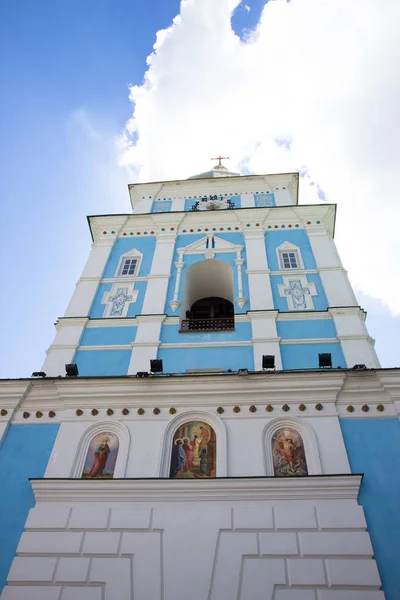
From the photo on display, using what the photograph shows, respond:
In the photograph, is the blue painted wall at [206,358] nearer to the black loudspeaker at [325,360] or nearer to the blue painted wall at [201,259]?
the blue painted wall at [201,259]

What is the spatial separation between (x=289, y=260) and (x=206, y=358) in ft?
16.4

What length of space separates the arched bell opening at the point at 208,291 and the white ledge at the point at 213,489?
21.1 ft

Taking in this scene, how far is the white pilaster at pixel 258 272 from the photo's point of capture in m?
13.3

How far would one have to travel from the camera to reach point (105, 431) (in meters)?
10.1

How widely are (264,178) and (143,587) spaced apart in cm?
1580

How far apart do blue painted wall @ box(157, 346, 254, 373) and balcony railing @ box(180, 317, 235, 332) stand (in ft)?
3.06

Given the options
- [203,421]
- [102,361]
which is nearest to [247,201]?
[102,361]

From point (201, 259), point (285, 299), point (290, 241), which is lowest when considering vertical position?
point (285, 299)

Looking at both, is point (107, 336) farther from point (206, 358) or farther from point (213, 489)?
point (213, 489)

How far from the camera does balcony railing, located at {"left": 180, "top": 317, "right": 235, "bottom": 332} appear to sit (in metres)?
12.9

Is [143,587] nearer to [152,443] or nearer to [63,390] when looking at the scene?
[152,443]

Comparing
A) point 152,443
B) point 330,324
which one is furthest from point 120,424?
point 330,324

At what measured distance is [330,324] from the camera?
12391 mm

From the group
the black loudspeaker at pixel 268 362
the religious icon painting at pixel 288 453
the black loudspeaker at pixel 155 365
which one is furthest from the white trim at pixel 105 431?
the black loudspeaker at pixel 268 362
